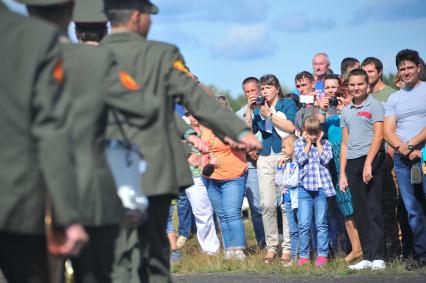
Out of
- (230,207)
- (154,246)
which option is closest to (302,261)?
(230,207)

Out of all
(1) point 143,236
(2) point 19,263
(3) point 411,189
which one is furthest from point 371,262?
(2) point 19,263

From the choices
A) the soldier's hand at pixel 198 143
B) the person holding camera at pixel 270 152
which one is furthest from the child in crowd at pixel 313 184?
the soldier's hand at pixel 198 143

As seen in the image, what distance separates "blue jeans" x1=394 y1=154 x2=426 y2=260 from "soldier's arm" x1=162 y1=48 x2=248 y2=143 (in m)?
4.79

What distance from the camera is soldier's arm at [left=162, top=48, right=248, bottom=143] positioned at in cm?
662

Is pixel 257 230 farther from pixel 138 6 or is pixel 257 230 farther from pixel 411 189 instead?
pixel 138 6

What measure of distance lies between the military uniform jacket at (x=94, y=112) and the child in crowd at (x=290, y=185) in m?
6.34

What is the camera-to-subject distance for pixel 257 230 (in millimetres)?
13539

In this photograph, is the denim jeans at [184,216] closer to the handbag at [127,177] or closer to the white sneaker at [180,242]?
the white sneaker at [180,242]

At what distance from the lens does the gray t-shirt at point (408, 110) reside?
1099 cm

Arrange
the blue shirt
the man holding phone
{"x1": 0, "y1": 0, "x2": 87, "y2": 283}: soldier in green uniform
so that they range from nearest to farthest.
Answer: {"x1": 0, "y1": 0, "x2": 87, "y2": 283}: soldier in green uniform → the man holding phone → the blue shirt

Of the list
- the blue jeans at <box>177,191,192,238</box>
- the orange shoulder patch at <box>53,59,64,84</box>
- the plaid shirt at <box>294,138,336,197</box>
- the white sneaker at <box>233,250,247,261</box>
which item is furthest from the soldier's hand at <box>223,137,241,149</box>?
the blue jeans at <box>177,191,192,238</box>

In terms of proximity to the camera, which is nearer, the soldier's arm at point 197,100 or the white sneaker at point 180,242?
the soldier's arm at point 197,100

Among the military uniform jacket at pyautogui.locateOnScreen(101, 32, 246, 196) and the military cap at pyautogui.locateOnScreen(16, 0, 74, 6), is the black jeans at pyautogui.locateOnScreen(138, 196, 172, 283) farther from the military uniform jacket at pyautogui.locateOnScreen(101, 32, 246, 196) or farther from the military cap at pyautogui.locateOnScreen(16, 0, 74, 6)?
the military cap at pyautogui.locateOnScreen(16, 0, 74, 6)

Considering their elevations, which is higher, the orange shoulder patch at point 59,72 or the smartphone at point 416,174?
the orange shoulder patch at point 59,72
